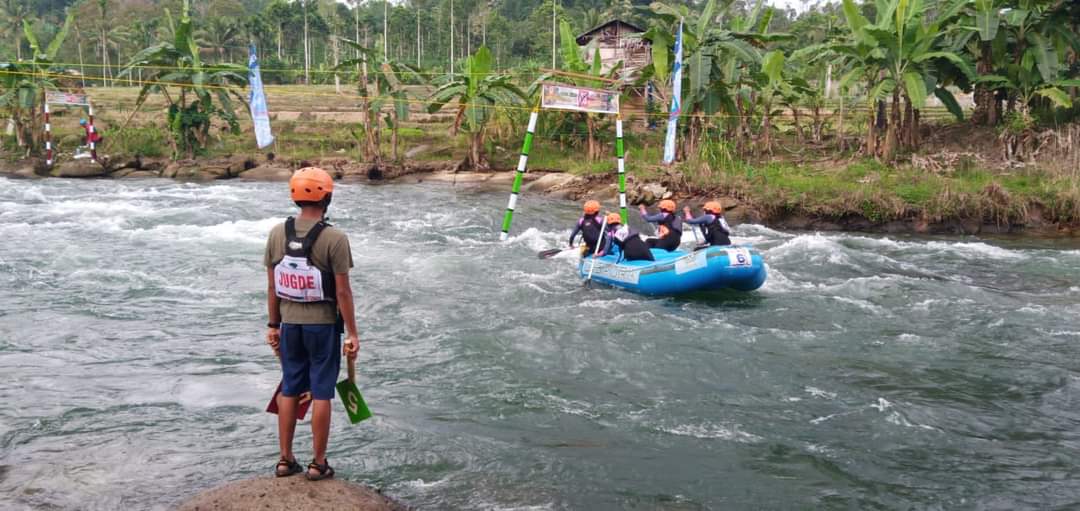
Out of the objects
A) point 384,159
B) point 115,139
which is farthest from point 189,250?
point 115,139

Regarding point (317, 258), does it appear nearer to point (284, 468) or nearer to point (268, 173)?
point (284, 468)

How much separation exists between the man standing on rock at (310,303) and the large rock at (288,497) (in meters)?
0.15

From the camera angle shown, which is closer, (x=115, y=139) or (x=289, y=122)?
(x=115, y=139)

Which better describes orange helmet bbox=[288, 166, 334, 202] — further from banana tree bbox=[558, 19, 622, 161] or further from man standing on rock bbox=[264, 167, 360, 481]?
banana tree bbox=[558, 19, 622, 161]

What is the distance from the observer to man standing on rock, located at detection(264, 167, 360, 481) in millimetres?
4645

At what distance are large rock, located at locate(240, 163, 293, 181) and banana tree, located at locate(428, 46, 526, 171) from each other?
5051 millimetres

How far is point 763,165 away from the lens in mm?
22438

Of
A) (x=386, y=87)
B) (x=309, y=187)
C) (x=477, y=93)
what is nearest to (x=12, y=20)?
(x=386, y=87)

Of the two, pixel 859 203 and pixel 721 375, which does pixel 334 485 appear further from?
pixel 859 203

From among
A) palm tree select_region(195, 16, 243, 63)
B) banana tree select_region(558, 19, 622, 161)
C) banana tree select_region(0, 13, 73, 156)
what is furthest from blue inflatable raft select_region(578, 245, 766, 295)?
palm tree select_region(195, 16, 243, 63)

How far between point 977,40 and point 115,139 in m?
27.5

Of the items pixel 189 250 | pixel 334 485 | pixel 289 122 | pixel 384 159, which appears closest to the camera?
pixel 334 485

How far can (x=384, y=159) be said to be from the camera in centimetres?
2914

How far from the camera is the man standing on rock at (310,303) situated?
464 centimetres
